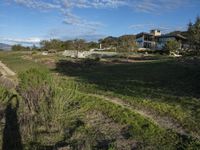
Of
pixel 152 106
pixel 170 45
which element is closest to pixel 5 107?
pixel 152 106

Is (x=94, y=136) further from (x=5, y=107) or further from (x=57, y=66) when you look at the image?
(x=57, y=66)

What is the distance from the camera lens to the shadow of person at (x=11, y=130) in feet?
46.6

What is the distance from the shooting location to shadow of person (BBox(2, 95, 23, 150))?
14.2m

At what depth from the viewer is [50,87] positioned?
17.4 meters

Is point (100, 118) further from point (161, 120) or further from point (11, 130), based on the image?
point (11, 130)

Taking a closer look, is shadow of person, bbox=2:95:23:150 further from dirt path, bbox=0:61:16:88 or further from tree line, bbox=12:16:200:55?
tree line, bbox=12:16:200:55

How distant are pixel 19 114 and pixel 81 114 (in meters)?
3.21

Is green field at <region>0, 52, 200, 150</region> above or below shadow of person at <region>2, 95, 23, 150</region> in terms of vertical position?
above

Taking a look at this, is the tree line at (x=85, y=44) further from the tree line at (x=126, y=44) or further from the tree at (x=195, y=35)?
the tree at (x=195, y=35)

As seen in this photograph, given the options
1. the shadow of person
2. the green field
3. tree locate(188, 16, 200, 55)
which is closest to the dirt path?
the green field

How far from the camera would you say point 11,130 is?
16.2 meters

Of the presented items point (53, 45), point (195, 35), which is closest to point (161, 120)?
point (195, 35)

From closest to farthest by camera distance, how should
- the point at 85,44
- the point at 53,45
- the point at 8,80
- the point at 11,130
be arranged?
the point at 11,130 < the point at 8,80 < the point at 85,44 < the point at 53,45

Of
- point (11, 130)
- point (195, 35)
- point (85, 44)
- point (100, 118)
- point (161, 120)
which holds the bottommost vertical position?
point (11, 130)
